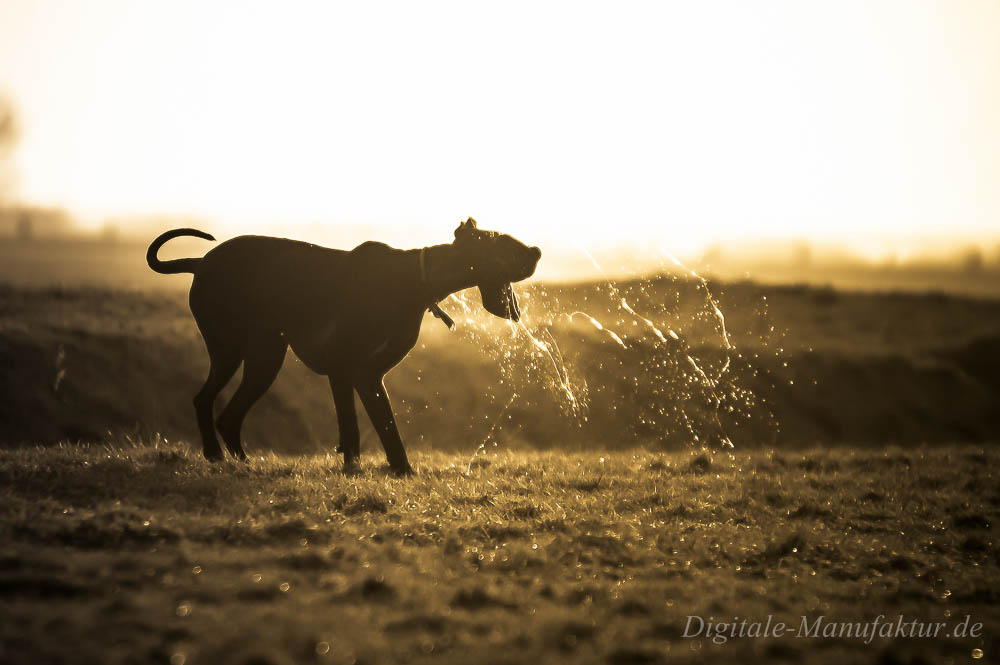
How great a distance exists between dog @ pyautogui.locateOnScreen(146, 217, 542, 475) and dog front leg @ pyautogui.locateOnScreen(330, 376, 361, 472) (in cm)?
1

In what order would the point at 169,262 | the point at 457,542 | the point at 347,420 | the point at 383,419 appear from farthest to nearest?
the point at 169,262 → the point at 347,420 → the point at 383,419 → the point at 457,542

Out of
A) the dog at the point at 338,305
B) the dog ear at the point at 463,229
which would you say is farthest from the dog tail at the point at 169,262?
the dog ear at the point at 463,229

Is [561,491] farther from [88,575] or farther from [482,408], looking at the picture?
[482,408]

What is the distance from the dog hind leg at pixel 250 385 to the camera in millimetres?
11047

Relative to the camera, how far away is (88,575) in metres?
6.52

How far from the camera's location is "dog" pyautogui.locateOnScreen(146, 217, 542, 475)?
34.6 ft

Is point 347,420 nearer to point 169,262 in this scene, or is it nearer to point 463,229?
point 463,229

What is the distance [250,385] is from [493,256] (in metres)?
3.33

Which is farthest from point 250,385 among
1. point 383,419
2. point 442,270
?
point 442,270

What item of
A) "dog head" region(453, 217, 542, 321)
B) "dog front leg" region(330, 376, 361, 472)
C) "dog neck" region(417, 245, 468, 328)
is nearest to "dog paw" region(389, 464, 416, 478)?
"dog front leg" region(330, 376, 361, 472)

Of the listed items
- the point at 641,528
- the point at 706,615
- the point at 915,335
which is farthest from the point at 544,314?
the point at 915,335

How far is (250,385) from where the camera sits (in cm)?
1109

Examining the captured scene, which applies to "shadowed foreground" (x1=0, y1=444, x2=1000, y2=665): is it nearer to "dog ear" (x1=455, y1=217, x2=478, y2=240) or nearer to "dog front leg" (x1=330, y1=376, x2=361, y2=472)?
"dog front leg" (x1=330, y1=376, x2=361, y2=472)

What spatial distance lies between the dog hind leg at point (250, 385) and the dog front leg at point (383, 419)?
128 centimetres
